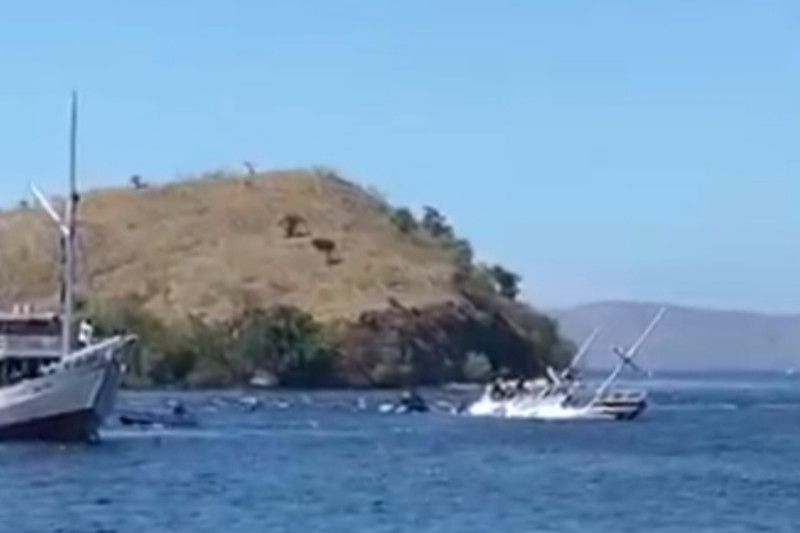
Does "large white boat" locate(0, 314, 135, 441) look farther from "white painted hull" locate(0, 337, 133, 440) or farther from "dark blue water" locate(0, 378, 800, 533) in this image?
"dark blue water" locate(0, 378, 800, 533)

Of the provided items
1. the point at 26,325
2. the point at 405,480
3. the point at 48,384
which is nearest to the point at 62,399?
the point at 48,384

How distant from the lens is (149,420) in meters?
160

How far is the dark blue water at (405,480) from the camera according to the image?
260 ft

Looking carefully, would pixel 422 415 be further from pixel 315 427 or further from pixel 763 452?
pixel 763 452

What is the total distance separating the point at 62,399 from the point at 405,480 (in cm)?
2459

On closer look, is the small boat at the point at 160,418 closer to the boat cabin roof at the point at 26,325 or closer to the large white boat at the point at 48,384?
the boat cabin roof at the point at 26,325

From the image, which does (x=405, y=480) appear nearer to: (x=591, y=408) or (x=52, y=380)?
(x=52, y=380)

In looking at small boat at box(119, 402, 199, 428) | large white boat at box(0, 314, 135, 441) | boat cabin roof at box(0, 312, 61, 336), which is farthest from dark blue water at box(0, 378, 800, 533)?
boat cabin roof at box(0, 312, 61, 336)

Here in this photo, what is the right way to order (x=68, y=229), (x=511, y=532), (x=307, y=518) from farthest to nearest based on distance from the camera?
(x=68, y=229), (x=307, y=518), (x=511, y=532)

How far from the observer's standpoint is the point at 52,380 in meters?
119

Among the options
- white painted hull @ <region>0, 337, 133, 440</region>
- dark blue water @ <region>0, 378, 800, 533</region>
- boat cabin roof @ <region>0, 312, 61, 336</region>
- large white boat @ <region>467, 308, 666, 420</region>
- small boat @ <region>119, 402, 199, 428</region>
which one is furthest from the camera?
large white boat @ <region>467, 308, 666, 420</region>

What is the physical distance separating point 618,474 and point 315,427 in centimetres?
5212

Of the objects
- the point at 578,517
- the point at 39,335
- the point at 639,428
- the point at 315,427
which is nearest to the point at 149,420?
the point at 315,427

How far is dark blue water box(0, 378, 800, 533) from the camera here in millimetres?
79250
